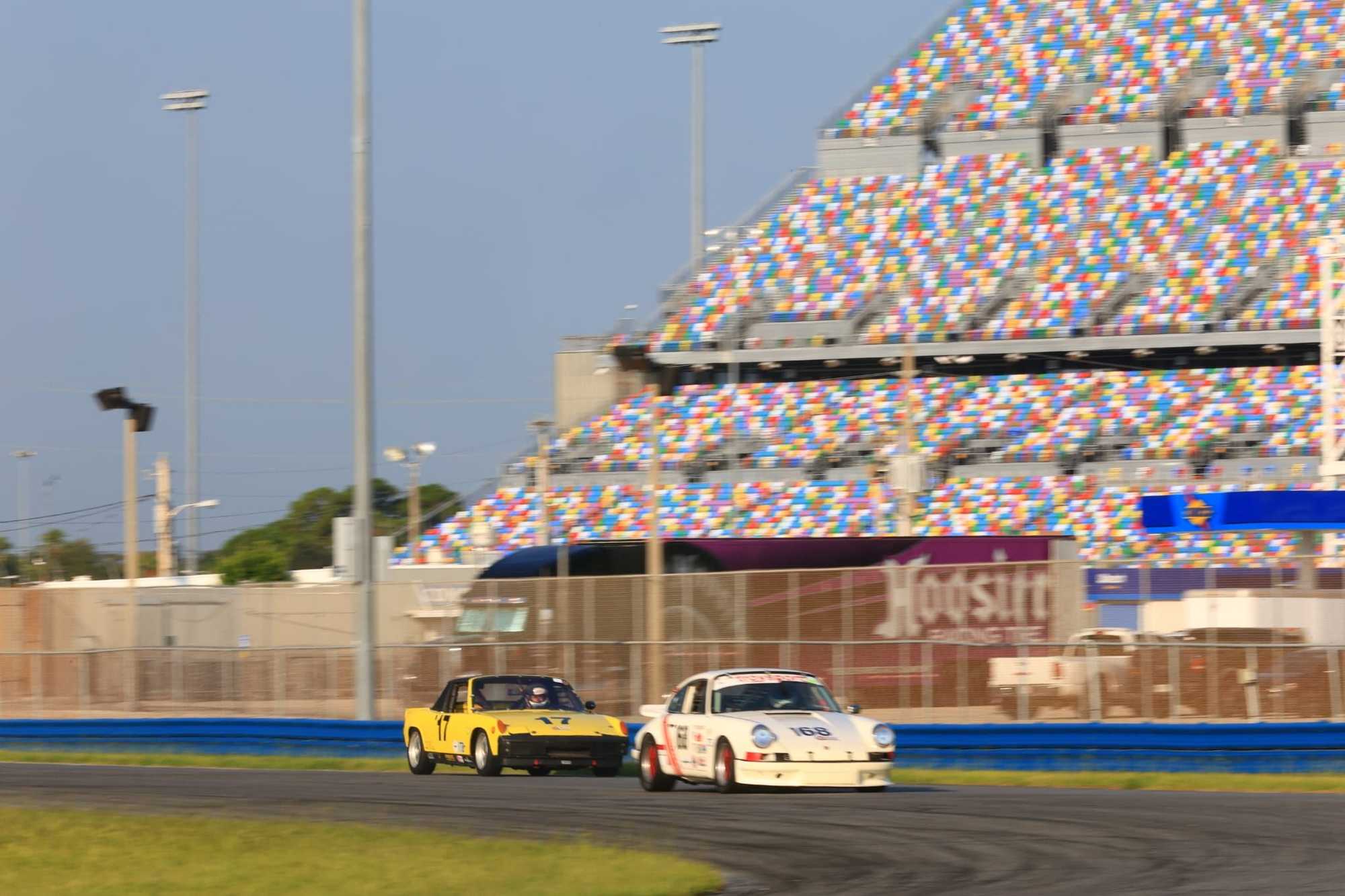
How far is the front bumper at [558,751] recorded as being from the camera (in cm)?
2062

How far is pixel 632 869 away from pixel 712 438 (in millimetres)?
35837

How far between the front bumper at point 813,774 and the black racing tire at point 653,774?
131 centimetres

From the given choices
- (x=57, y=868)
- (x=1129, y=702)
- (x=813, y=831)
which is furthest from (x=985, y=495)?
(x=57, y=868)

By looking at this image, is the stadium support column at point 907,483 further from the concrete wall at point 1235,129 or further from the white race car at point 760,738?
the white race car at point 760,738

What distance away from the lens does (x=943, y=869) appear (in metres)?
11.2

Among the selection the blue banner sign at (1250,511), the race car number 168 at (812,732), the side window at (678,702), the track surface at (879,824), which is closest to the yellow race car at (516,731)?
the track surface at (879,824)

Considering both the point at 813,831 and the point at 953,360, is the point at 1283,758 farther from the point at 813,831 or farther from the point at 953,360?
the point at 953,360

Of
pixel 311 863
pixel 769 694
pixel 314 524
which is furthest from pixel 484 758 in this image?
pixel 314 524

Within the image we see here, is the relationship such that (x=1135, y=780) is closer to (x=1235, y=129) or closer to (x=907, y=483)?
(x=907, y=483)

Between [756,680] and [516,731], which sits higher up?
[756,680]

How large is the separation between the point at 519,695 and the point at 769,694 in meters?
4.34

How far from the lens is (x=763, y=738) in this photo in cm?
1703

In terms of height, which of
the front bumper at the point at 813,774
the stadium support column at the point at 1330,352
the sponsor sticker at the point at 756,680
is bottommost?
the front bumper at the point at 813,774

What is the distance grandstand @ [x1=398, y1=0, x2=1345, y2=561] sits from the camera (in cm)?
4316
